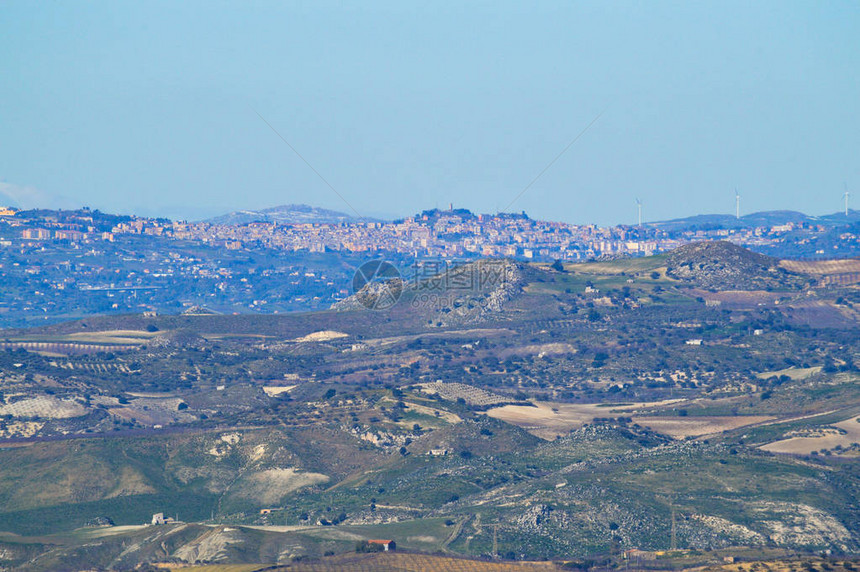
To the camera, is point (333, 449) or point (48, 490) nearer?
point (48, 490)

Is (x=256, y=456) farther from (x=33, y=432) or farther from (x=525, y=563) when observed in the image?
(x=525, y=563)

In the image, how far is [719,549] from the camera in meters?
119

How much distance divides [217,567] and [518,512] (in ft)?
114

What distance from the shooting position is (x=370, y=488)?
518 feet

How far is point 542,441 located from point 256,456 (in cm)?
3802

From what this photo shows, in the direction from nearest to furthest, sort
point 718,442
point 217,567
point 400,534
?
point 217,567, point 400,534, point 718,442

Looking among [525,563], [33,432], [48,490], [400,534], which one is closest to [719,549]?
[525,563]

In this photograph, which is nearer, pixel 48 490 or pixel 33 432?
pixel 48 490

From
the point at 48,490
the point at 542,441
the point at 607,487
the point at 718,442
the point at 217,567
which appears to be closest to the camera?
the point at 217,567

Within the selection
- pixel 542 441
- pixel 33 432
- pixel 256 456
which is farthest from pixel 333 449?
pixel 33 432

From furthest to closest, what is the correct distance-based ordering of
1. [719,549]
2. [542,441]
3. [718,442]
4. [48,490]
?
[542,441] → [718,442] → [48,490] → [719,549]

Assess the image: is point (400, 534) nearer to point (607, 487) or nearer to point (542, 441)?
point (607, 487)

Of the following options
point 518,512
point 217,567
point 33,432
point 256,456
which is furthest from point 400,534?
point 33,432

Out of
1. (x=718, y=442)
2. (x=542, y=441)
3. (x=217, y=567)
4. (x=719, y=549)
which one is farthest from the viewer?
(x=542, y=441)
